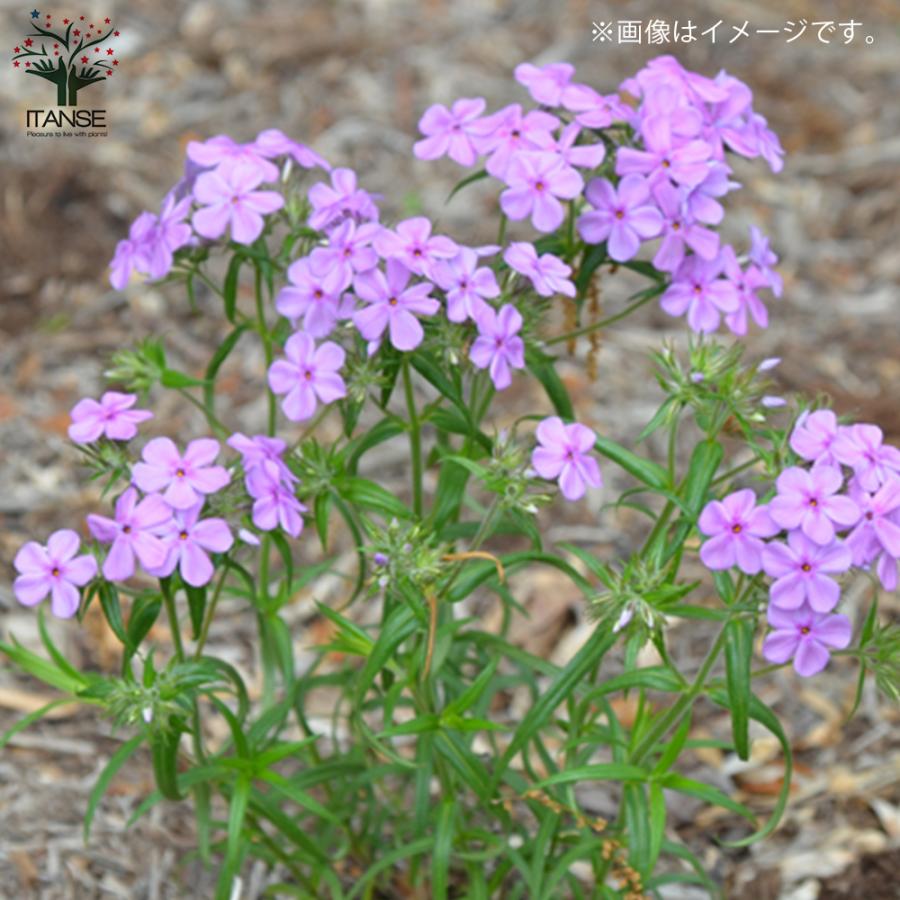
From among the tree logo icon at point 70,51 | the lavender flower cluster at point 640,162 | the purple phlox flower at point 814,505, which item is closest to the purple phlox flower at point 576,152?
the lavender flower cluster at point 640,162

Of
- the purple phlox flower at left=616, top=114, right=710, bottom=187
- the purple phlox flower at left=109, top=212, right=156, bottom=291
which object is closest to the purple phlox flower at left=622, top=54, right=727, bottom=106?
the purple phlox flower at left=616, top=114, right=710, bottom=187

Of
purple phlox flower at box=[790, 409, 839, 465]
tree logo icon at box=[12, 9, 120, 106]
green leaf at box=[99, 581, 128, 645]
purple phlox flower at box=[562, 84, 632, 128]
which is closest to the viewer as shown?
purple phlox flower at box=[790, 409, 839, 465]

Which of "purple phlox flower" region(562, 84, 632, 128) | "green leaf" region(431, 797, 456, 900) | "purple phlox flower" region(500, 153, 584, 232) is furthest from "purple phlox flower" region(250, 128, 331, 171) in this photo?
"green leaf" region(431, 797, 456, 900)

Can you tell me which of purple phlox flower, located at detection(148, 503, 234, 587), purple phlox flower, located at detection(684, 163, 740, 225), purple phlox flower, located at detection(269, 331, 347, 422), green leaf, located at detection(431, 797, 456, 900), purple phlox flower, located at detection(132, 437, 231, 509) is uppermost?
purple phlox flower, located at detection(684, 163, 740, 225)

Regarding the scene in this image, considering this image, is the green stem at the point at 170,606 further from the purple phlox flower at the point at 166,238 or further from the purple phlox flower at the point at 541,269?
the purple phlox flower at the point at 541,269

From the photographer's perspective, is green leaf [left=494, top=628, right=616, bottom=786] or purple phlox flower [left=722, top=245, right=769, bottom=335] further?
purple phlox flower [left=722, top=245, right=769, bottom=335]

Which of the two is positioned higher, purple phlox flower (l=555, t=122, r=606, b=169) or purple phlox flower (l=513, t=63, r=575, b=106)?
purple phlox flower (l=513, t=63, r=575, b=106)

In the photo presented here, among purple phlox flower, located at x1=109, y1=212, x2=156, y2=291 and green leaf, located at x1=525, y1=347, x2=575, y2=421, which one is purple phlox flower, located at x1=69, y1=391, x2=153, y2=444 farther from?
green leaf, located at x1=525, y1=347, x2=575, y2=421

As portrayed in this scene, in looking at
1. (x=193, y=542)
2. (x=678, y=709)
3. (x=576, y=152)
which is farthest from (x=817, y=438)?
(x=193, y=542)

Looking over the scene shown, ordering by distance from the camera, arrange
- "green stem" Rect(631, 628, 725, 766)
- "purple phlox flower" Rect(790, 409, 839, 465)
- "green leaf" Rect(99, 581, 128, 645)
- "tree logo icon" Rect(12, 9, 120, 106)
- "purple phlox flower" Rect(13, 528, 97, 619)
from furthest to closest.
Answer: "tree logo icon" Rect(12, 9, 120, 106), "green stem" Rect(631, 628, 725, 766), "green leaf" Rect(99, 581, 128, 645), "purple phlox flower" Rect(13, 528, 97, 619), "purple phlox flower" Rect(790, 409, 839, 465)
